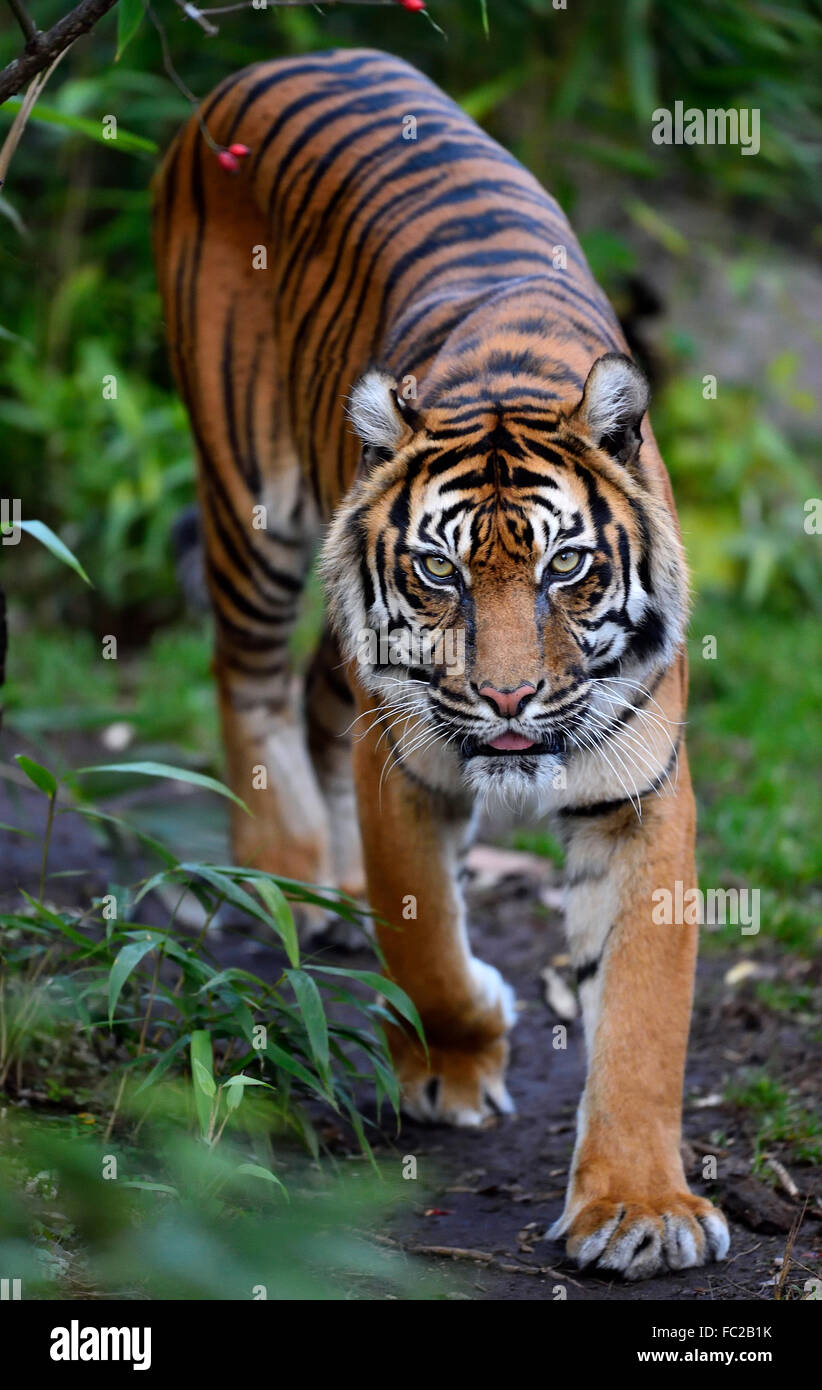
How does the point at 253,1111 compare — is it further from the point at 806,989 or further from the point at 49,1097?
the point at 806,989

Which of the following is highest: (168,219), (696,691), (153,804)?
(168,219)

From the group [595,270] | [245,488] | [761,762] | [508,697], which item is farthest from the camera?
[595,270]

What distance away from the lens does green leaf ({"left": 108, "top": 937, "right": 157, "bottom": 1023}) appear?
243 cm

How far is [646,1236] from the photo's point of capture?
2559mm

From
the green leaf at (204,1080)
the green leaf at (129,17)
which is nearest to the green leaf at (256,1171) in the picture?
the green leaf at (204,1080)

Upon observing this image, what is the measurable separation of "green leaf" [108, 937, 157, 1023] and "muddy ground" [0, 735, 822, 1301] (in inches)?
25.4

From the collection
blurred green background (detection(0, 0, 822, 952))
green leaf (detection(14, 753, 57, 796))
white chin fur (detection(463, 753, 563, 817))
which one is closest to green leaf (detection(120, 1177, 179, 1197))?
green leaf (detection(14, 753, 57, 796))

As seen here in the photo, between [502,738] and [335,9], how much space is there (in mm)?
5732

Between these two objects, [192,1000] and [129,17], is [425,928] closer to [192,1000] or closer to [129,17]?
[192,1000]

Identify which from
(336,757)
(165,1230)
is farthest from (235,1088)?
(336,757)

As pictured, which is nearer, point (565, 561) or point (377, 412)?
point (565, 561)

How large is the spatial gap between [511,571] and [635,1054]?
0.82 m

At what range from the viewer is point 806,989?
3.75m
